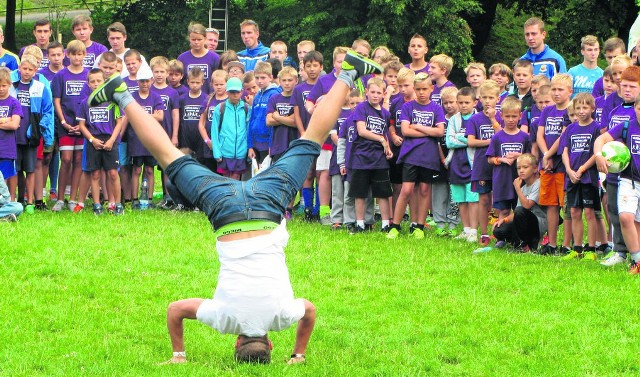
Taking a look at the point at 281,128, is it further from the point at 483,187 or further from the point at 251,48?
the point at 251,48

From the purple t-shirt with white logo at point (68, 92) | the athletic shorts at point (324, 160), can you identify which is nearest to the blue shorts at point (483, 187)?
the athletic shorts at point (324, 160)

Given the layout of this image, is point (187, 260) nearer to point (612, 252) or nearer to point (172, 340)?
point (172, 340)

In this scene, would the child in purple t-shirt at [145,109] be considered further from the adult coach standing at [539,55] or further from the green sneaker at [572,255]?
the green sneaker at [572,255]

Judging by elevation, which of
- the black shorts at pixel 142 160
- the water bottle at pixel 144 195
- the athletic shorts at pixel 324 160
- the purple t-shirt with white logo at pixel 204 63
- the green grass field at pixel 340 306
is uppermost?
the purple t-shirt with white logo at pixel 204 63

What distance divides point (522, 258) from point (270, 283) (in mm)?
5072

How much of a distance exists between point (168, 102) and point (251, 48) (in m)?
2.49

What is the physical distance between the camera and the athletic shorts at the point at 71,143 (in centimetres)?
1499

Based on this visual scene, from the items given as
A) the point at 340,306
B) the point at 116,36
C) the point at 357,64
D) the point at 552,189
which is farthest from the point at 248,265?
the point at 116,36

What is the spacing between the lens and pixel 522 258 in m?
11.8

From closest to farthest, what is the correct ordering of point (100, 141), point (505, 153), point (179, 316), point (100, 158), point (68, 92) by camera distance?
point (179, 316), point (505, 153), point (100, 141), point (100, 158), point (68, 92)

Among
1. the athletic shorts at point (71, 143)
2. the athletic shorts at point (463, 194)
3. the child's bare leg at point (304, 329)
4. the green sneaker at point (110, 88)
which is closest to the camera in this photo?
the child's bare leg at point (304, 329)

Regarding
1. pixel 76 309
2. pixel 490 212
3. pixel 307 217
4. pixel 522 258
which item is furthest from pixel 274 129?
pixel 76 309

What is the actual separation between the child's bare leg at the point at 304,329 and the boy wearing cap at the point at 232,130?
760 centimetres

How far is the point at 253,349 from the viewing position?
746cm
